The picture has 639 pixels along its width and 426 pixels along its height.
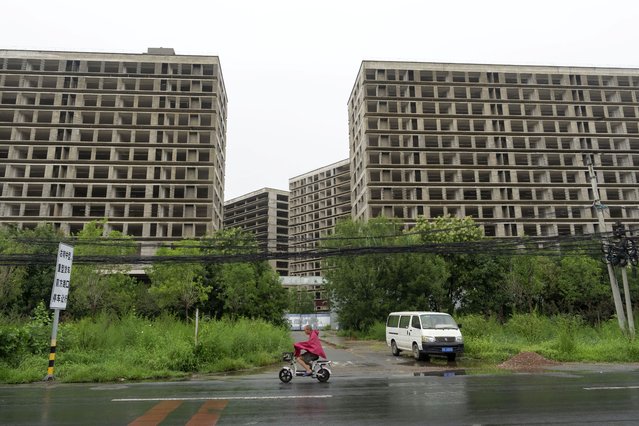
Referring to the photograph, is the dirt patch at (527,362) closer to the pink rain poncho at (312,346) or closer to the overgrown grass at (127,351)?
the pink rain poncho at (312,346)

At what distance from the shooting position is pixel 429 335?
18562mm

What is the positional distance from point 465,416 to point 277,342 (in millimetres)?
15188

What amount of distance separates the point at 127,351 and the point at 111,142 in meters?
57.9

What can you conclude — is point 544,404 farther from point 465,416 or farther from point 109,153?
point 109,153

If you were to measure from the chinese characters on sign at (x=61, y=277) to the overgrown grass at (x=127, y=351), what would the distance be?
2.02 m

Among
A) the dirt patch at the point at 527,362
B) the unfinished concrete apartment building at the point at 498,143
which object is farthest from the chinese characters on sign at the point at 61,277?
the unfinished concrete apartment building at the point at 498,143

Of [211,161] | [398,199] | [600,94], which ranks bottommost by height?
[398,199]

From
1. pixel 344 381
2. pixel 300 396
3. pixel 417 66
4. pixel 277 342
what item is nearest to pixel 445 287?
pixel 277 342

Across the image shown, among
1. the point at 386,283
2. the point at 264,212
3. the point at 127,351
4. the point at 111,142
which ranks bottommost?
the point at 127,351

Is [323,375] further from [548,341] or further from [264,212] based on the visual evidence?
[264,212]

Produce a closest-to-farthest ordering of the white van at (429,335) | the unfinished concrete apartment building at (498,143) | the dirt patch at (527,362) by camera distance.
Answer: the dirt patch at (527,362) → the white van at (429,335) → the unfinished concrete apartment building at (498,143)

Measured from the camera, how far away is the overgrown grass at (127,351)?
14.1m

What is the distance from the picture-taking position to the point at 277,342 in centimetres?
2189

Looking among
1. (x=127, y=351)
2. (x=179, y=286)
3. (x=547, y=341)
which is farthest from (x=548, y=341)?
(x=179, y=286)
